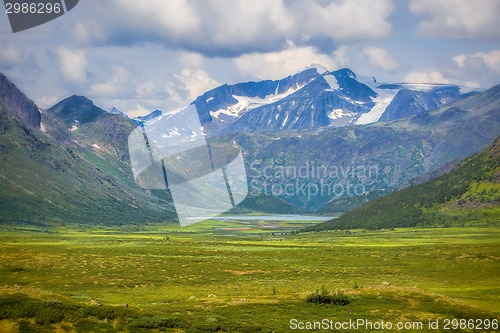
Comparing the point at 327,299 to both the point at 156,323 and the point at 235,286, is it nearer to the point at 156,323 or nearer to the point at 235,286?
the point at 156,323

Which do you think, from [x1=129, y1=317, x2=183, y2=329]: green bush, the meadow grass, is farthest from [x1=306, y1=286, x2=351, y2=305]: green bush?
[x1=129, y1=317, x2=183, y2=329]: green bush

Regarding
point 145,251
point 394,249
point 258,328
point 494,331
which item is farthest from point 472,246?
point 258,328

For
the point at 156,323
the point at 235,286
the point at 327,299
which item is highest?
the point at 156,323

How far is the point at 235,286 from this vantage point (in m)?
93.4

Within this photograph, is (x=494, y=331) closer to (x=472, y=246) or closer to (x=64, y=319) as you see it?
(x=64, y=319)

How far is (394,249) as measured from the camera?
164m

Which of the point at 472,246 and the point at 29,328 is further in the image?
the point at 472,246

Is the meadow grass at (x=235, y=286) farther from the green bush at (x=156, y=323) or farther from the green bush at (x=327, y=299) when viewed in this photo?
the green bush at (x=327, y=299)

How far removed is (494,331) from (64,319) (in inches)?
1701

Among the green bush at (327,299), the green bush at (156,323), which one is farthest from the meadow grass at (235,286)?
the green bush at (327,299)

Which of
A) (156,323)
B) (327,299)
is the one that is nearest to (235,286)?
(327,299)

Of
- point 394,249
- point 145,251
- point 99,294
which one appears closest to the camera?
point 99,294

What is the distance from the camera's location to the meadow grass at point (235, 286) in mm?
55406

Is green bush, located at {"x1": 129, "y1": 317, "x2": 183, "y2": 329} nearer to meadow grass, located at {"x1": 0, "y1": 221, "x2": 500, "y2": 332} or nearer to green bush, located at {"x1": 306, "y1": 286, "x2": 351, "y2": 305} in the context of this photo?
meadow grass, located at {"x1": 0, "y1": 221, "x2": 500, "y2": 332}
